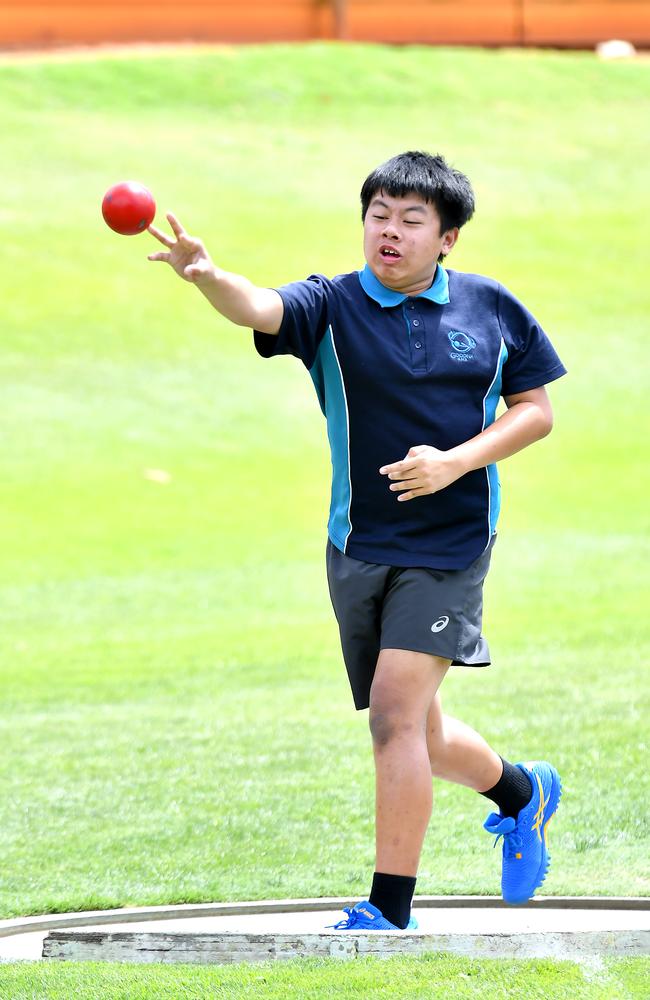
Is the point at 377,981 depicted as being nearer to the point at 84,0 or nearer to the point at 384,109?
the point at 384,109

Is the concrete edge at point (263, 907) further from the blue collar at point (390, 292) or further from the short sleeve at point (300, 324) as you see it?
the blue collar at point (390, 292)

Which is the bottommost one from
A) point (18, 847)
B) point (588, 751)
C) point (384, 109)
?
point (18, 847)

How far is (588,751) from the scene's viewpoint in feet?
23.1

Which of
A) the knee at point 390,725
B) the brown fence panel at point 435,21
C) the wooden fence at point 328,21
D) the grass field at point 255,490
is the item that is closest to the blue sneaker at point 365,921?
the knee at point 390,725

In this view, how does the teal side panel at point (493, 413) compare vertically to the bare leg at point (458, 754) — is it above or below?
above

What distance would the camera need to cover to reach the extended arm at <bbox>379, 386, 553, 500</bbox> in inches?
163

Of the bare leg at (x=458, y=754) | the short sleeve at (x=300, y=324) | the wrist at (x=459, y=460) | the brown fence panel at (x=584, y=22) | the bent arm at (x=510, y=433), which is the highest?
the brown fence panel at (x=584, y=22)

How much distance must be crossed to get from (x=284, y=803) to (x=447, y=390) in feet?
A: 8.25

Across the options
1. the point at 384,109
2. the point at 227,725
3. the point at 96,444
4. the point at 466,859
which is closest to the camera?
the point at 466,859

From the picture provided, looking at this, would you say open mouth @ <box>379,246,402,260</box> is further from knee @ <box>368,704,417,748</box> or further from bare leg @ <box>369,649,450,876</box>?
knee @ <box>368,704,417,748</box>

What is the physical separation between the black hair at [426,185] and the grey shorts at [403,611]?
0.95 metres

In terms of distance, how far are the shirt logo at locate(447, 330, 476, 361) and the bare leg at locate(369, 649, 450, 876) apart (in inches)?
32.5

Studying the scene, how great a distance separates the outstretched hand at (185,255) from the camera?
13.2ft

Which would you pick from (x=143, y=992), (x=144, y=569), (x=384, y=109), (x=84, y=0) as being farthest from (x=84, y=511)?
(x=84, y=0)
